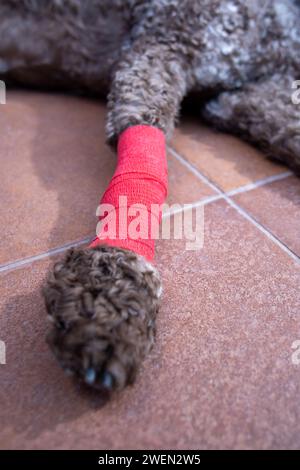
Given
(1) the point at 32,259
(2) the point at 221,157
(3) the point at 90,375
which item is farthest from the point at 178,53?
(3) the point at 90,375

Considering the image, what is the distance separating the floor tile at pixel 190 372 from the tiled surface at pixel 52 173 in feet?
0.43

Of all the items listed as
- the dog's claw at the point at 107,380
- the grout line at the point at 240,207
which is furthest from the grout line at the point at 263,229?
the dog's claw at the point at 107,380

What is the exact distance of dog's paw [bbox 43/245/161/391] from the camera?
667 millimetres

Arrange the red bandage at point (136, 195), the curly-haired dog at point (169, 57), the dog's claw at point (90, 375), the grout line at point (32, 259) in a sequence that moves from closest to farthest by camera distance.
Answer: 1. the dog's claw at point (90, 375)
2. the red bandage at point (136, 195)
3. the grout line at point (32, 259)
4. the curly-haired dog at point (169, 57)

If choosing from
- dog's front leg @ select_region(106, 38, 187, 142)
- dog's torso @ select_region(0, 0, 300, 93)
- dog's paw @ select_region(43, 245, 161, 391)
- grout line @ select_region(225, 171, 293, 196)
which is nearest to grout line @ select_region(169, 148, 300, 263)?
grout line @ select_region(225, 171, 293, 196)

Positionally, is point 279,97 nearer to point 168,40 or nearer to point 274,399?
point 168,40

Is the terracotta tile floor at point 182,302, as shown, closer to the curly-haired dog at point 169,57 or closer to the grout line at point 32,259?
the grout line at point 32,259

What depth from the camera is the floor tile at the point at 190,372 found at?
0.69 m

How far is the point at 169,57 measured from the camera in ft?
4.36

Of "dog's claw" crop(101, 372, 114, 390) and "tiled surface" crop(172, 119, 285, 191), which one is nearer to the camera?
"dog's claw" crop(101, 372, 114, 390)

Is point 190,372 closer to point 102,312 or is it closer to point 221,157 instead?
point 102,312

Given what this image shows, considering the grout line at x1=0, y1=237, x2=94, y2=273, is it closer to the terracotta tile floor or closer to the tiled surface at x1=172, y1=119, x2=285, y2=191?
the terracotta tile floor

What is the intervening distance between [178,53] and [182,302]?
804 mm

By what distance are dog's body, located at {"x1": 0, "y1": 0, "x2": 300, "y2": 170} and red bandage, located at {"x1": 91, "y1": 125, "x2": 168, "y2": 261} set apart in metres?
0.11
